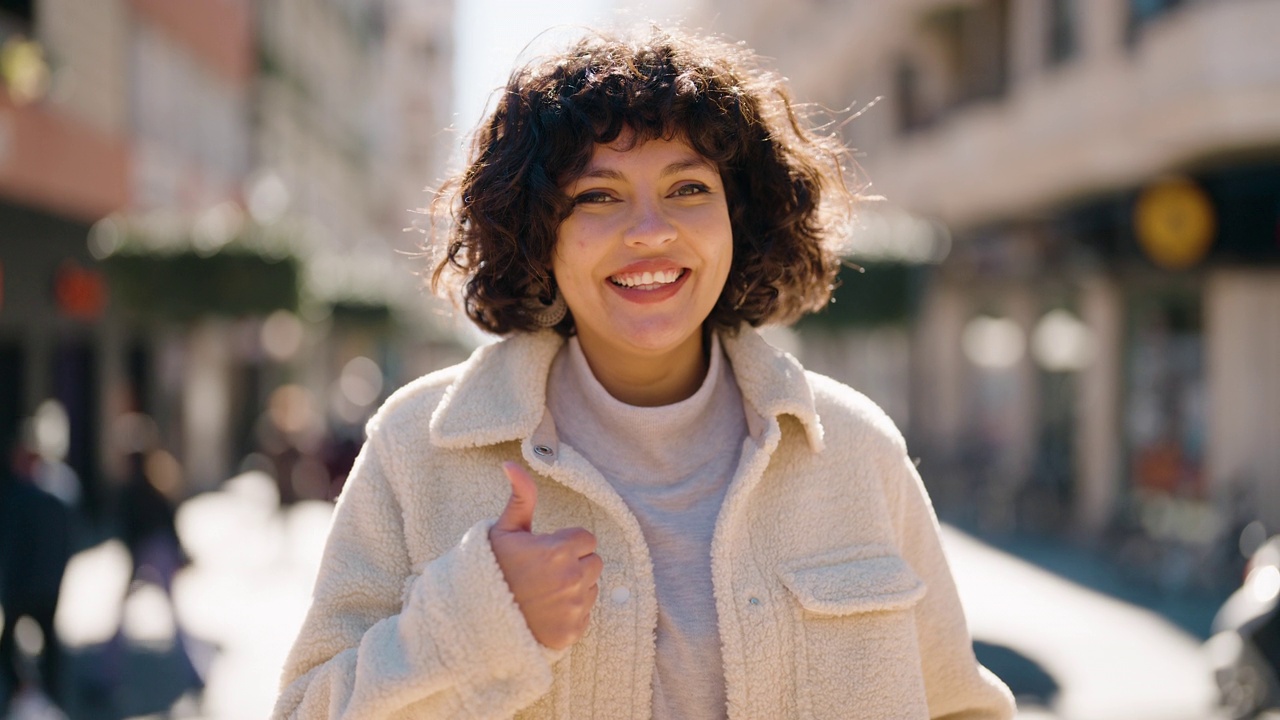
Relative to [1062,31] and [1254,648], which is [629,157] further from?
[1062,31]

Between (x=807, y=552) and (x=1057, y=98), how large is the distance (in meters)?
17.3

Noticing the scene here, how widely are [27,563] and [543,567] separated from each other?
6.58 m

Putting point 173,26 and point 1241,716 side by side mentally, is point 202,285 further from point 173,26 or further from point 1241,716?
point 1241,716

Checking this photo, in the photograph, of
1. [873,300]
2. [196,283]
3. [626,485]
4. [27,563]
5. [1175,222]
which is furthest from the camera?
[873,300]

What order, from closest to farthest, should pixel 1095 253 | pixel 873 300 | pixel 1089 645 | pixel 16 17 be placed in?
pixel 1089 645, pixel 16 17, pixel 873 300, pixel 1095 253

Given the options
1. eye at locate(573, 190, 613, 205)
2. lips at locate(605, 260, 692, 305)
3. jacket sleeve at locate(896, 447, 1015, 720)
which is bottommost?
jacket sleeve at locate(896, 447, 1015, 720)

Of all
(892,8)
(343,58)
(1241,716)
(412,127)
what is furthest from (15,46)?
(412,127)

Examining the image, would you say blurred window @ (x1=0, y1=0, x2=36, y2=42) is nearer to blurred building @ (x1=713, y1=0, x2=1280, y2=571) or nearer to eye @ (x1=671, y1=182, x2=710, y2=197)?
blurred building @ (x1=713, y1=0, x2=1280, y2=571)

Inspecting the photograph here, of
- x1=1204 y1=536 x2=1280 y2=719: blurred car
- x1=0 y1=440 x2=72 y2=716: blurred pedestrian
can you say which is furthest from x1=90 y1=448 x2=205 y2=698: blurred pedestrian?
x1=1204 y1=536 x2=1280 y2=719: blurred car

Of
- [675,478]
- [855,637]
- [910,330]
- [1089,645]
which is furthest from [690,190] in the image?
[910,330]

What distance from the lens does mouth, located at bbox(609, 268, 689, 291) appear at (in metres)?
2.30

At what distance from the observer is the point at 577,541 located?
6.59 ft

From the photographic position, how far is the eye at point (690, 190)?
235 cm

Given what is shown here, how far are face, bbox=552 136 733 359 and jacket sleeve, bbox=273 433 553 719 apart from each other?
1.49ft
